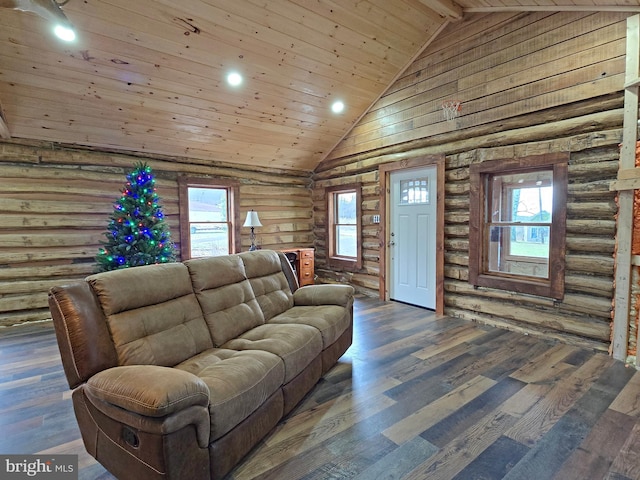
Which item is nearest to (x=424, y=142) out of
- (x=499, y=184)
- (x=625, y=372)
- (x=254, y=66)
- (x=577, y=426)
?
(x=499, y=184)

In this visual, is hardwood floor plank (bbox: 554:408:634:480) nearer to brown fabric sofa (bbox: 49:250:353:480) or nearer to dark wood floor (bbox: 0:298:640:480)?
dark wood floor (bbox: 0:298:640:480)

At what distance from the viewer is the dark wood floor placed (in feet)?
5.94

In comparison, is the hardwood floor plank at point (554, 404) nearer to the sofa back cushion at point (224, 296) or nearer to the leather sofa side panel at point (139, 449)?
the leather sofa side panel at point (139, 449)

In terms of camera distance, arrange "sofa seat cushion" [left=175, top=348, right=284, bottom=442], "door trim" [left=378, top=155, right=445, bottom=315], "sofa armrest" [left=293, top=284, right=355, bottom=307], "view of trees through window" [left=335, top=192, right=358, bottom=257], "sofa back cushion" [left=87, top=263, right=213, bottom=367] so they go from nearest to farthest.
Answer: "sofa seat cushion" [left=175, top=348, right=284, bottom=442], "sofa back cushion" [left=87, top=263, right=213, bottom=367], "sofa armrest" [left=293, top=284, right=355, bottom=307], "door trim" [left=378, top=155, right=445, bottom=315], "view of trees through window" [left=335, top=192, right=358, bottom=257]

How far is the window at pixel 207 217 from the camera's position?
208 inches

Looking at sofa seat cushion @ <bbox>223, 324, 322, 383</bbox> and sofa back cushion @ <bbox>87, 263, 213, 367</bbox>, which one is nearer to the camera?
sofa back cushion @ <bbox>87, 263, 213, 367</bbox>

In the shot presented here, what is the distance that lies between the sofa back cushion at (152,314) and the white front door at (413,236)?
3.29m

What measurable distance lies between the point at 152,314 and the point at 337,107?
4126 mm

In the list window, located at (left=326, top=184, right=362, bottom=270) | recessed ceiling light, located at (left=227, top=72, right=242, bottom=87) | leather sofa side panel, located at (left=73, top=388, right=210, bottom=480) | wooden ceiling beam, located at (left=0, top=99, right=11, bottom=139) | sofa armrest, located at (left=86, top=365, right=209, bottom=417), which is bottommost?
leather sofa side panel, located at (left=73, top=388, right=210, bottom=480)

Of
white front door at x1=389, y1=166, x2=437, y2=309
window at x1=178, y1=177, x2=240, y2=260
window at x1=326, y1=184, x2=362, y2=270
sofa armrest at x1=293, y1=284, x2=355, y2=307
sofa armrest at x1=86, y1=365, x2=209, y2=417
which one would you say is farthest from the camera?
window at x1=326, y1=184, x2=362, y2=270

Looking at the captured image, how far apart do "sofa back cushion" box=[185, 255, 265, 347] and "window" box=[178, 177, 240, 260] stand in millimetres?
2736

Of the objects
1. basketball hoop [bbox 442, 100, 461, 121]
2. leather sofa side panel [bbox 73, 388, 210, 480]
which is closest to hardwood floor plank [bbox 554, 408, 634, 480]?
leather sofa side panel [bbox 73, 388, 210, 480]

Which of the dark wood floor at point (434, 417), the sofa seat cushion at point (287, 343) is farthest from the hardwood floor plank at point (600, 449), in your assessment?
the sofa seat cushion at point (287, 343)

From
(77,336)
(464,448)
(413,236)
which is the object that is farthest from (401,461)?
(413,236)
